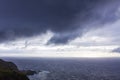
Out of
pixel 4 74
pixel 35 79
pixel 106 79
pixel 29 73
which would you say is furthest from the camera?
pixel 29 73

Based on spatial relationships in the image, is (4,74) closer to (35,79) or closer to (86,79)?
(35,79)

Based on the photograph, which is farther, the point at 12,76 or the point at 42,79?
the point at 42,79

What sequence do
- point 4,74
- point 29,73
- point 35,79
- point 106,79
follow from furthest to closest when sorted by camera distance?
point 29,73 < point 106,79 < point 35,79 < point 4,74

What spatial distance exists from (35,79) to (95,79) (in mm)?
40652

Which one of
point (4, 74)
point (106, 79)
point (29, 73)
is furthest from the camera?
point (29, 73)

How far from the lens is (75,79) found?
6053 inches

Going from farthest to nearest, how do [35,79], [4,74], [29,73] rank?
[29,73] → [35,79] → [4,74]

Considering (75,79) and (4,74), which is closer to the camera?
(4,74)

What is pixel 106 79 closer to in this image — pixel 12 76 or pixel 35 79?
pixel 35 79

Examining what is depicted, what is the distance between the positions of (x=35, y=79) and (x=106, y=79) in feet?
160

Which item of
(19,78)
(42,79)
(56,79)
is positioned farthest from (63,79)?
(19,78)

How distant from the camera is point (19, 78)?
119 m

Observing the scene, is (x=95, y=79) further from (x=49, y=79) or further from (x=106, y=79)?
(x=49, y=79)

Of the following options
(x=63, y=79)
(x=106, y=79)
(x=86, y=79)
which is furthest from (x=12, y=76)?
(x=106, y=79)
